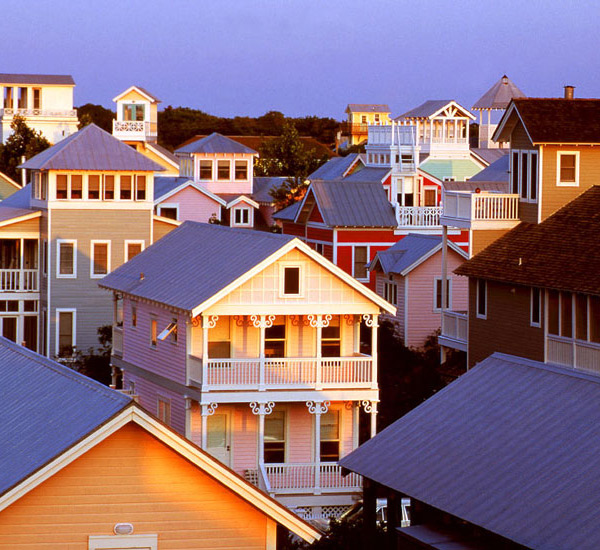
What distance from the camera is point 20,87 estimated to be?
11406 cm

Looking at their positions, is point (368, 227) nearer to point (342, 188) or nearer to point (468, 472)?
point (342, 188)

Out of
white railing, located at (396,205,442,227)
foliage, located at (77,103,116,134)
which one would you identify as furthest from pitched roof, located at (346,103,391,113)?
white railing, located at (396,205,442,227)

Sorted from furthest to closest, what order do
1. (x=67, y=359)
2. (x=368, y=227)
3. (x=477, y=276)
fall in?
(x=368, y=227) → (x=67, y=359) → (x=477, y=276)

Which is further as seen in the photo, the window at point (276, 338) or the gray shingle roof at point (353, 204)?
the gray shingle roof at point (353, 204)

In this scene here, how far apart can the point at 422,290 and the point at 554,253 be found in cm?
1712

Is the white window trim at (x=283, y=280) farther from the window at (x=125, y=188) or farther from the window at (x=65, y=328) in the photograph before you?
the window at (x=125, y=188)

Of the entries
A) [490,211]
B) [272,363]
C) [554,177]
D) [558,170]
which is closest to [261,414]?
[272,363]

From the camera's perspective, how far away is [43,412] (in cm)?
2561

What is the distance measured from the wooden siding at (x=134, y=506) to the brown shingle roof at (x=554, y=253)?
18011mm

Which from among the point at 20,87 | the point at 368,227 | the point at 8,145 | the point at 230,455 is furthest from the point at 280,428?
the point at 20,87

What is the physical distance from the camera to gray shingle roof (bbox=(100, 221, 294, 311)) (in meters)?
43.2

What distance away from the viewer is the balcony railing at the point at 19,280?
62031mm

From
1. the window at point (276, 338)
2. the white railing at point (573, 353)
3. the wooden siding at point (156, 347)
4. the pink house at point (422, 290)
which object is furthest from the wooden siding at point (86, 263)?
the white railing at point (573, 353)

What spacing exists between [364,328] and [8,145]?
46216 millimetres
